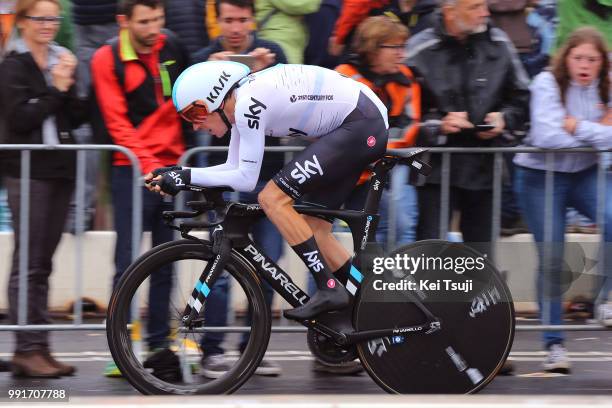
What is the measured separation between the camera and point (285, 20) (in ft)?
29.7

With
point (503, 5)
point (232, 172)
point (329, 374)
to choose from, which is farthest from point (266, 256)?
point (503, 5)

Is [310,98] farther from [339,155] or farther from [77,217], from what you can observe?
[77,217]

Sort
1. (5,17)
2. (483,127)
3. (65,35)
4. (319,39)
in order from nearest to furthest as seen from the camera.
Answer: (483,127) → (65,35) → (5,17) → (319,39)

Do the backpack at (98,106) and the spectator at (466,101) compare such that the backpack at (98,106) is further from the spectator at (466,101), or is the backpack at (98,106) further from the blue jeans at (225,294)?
the spectator at (466,101)

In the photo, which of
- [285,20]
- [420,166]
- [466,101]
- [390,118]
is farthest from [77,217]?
[285,20]

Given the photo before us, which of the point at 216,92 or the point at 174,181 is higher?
the point at 216,92

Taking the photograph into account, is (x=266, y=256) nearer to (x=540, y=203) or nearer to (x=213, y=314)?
(x=213, y=314)

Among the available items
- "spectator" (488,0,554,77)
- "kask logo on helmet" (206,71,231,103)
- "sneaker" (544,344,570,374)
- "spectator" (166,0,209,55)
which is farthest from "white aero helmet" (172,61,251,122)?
"spectator" (488,0,554,77)

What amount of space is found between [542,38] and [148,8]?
3557mm

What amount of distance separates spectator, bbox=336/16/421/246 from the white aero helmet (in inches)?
54.7

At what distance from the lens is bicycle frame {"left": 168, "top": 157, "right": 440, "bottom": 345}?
20.6ft

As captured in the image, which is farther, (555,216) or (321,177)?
(555,216)

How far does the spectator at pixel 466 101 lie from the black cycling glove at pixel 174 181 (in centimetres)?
169

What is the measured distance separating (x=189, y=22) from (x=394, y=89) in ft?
7.26
